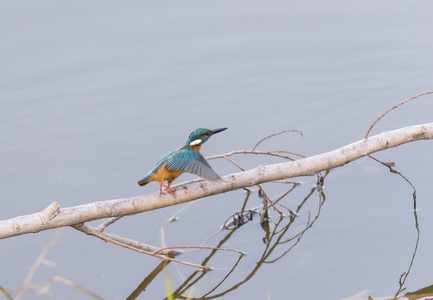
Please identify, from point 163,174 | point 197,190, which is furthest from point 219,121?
point 197,190


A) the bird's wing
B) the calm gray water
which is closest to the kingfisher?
the bird's wing

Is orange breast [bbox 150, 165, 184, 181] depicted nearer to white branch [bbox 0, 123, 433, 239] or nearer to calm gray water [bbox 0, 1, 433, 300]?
white branch [bbox 0, 123, 433, 239]

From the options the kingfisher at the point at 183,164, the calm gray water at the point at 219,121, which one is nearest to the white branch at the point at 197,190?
the kingfisher at the point at 183,164

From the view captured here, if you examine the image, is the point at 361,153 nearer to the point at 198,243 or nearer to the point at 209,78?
the point at 198,243

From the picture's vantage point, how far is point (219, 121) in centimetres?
595

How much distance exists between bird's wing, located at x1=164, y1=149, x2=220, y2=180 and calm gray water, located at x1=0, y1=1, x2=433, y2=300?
89 cm

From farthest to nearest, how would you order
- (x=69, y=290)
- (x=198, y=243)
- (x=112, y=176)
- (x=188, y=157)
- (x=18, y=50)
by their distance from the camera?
(x=18, y=50) → (x=112, y=176) → (x=198, y=243) → (x=69, y=290) → (x=188, y=157)

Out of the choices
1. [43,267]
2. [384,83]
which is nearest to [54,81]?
[43,267]

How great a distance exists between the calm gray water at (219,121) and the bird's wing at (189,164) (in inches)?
35.0

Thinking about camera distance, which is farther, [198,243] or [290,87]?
[290,87]

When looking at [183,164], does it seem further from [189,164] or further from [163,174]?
[163,174]

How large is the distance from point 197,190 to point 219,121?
2.40m

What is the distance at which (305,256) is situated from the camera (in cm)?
432

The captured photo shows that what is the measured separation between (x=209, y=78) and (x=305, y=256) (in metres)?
2.86
